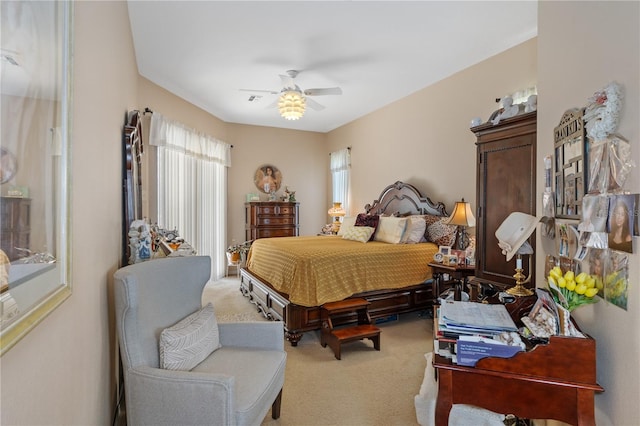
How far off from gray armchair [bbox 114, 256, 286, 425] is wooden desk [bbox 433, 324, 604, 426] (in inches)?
34.5

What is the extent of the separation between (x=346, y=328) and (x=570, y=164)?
2.22m

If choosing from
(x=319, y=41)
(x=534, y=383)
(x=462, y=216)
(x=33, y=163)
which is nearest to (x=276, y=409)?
(x=534, y=383)

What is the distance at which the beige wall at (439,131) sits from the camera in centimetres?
353

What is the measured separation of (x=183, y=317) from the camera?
1.92 metres

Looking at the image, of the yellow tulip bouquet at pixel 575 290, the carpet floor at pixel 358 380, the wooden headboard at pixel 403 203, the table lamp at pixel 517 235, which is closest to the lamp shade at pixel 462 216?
the wooden headboard at pixel 403 203

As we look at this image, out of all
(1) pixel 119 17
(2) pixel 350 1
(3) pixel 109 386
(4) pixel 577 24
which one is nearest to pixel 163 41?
(1) pixel 119 17

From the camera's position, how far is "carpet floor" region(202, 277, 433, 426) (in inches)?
80.7

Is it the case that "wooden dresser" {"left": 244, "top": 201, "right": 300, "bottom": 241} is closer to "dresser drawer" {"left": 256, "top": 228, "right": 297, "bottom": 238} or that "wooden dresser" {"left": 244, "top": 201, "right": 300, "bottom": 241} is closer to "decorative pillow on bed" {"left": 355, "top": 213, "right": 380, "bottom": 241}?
"dresser drawer" {"left": 256, "top": 228, "right": 297, "bottom": 238}

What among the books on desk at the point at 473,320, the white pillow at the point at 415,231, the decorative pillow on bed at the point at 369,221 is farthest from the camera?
the decorative pillow on bed at the point at 369,221

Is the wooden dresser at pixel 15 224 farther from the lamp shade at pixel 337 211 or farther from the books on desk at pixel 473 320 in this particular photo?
the lamp shade at pixel 337 211

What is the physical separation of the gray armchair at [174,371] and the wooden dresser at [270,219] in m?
4.25

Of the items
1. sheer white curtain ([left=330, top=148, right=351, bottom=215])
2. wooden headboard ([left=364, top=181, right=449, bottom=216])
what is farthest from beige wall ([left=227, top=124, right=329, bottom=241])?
wooden headboard ([left=364, top=181, right=449, bottom=216])

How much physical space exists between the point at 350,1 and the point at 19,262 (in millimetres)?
2818

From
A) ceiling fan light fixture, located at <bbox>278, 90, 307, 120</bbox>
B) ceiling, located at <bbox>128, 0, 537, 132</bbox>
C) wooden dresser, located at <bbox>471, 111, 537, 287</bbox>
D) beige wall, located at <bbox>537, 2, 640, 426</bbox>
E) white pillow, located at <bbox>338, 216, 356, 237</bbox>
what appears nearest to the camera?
beige wall, located at <bbox>537, 2, 640, 426</bbox>
